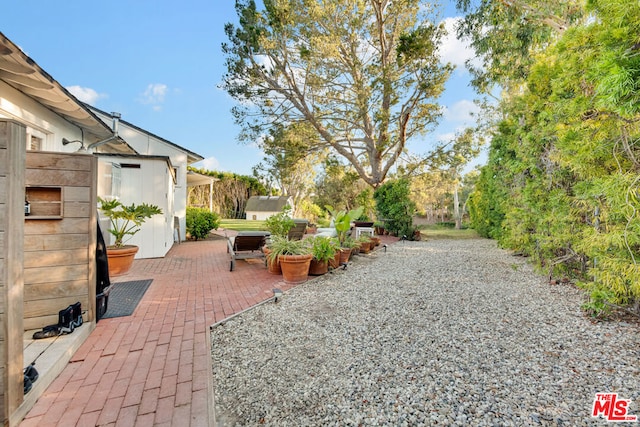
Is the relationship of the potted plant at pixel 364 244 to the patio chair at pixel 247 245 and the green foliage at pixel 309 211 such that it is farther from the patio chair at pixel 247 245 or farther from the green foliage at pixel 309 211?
the green foliage at pixel 309 211

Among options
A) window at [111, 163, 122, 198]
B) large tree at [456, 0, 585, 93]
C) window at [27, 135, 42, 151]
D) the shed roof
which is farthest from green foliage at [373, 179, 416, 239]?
the shed roof

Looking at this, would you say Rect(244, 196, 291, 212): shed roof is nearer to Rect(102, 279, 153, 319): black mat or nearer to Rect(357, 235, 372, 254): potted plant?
Rect(357, 235, 372, 254): potted plant

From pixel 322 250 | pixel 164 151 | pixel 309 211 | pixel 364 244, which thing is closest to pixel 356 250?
pixel 364 244

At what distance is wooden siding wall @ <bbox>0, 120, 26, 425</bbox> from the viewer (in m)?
1.70

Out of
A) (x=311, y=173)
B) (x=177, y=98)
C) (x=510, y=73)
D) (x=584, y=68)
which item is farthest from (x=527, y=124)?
(x=311, y=173)

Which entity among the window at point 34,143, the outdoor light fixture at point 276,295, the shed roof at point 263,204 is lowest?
the outdoor light fixture at point 276,295

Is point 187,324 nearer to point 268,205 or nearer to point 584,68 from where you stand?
point 584,68

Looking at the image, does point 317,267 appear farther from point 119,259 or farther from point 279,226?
point 119,259

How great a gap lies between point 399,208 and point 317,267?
8.18m

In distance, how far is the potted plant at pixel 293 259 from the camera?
18.0 ft

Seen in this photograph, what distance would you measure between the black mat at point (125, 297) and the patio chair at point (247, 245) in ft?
6.40

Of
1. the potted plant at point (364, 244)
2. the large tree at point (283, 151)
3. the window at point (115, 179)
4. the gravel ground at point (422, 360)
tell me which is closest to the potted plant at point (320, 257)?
the gravel ground at point (422, 360)

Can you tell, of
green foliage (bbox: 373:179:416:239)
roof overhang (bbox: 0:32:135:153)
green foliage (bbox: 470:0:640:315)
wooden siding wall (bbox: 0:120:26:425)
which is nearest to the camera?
wooden siding wall (bbox: 0:120:26:425)

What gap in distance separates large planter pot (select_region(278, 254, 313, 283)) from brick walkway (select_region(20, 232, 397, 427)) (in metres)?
0.63
